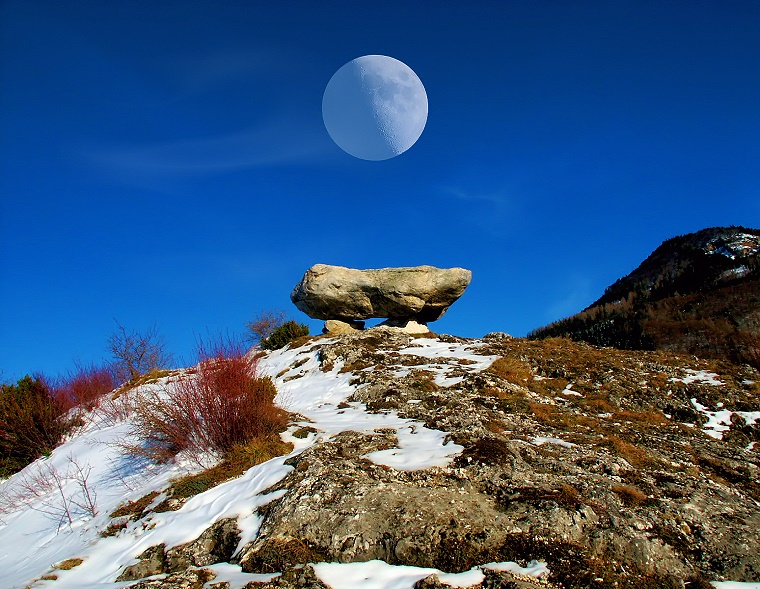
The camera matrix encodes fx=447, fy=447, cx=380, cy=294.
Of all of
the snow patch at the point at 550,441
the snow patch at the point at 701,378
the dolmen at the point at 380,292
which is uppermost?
the dolmen at the point at 380,292

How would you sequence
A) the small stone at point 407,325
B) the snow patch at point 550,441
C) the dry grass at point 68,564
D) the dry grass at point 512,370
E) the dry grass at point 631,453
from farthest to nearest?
the small stone at point 407,325 → the dry grass at point 512,370 → the snow patch at point 550,441 → the dry grass at point 631,453 → the dry grass at point 68,564

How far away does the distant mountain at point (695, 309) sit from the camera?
115ft

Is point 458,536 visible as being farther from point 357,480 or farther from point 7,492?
point 7,492

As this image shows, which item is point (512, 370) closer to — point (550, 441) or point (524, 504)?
point (550, 441)

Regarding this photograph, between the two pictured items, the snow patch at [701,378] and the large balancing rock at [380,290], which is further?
the large balancing rock at [380,290]

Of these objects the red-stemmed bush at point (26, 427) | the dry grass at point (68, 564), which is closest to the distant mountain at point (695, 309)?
the dry grass at point (68, 564)

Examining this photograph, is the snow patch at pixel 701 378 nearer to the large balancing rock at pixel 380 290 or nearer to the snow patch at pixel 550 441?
the snow patch at pixel 550 441

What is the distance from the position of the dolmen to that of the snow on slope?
12.2 metres

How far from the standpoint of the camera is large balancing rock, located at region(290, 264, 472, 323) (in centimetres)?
2494

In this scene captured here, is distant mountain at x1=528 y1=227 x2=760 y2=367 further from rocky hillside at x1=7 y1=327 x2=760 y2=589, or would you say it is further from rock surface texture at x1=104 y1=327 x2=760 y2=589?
rocky hillside at x1=7 y1=327 x2=760 y2=589

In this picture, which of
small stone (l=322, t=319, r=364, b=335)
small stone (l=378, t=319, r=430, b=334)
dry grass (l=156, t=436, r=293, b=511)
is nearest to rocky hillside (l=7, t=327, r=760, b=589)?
dry grass (l=156, t=436, r=293, b=511)

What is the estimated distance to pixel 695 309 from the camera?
42.8m

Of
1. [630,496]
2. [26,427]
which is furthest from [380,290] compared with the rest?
[630,496]

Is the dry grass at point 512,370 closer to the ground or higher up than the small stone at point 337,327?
closer to the ground
